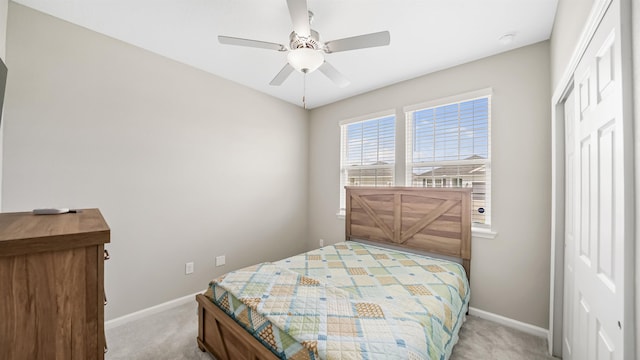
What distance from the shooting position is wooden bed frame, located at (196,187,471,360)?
1.76m

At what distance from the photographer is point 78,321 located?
2.51 ft

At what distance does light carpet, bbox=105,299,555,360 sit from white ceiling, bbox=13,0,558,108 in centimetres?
265

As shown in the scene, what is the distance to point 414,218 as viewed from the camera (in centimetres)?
293

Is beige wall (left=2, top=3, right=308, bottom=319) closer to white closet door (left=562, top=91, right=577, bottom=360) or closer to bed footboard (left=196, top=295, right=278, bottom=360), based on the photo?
bed footboard (left=196, top=295, right=278, bottom=360)

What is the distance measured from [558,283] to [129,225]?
372 centimetres

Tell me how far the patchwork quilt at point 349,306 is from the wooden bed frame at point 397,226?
6.3 inches

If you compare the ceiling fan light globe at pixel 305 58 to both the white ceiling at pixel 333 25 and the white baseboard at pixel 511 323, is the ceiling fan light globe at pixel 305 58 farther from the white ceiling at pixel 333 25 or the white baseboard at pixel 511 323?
the white baseboard at pixel 511 323

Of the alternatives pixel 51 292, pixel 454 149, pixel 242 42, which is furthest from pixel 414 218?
pixel 51 292

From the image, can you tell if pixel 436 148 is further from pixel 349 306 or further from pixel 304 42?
pixel 349 306

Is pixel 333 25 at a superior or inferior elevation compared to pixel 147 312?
superior

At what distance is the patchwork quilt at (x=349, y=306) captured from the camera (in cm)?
125

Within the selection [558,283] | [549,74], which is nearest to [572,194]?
[558,283]

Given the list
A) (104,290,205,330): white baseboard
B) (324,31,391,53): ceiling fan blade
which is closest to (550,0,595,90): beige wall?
(324,31,391,53): ceiling fan blade

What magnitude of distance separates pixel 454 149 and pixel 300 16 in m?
2.18
